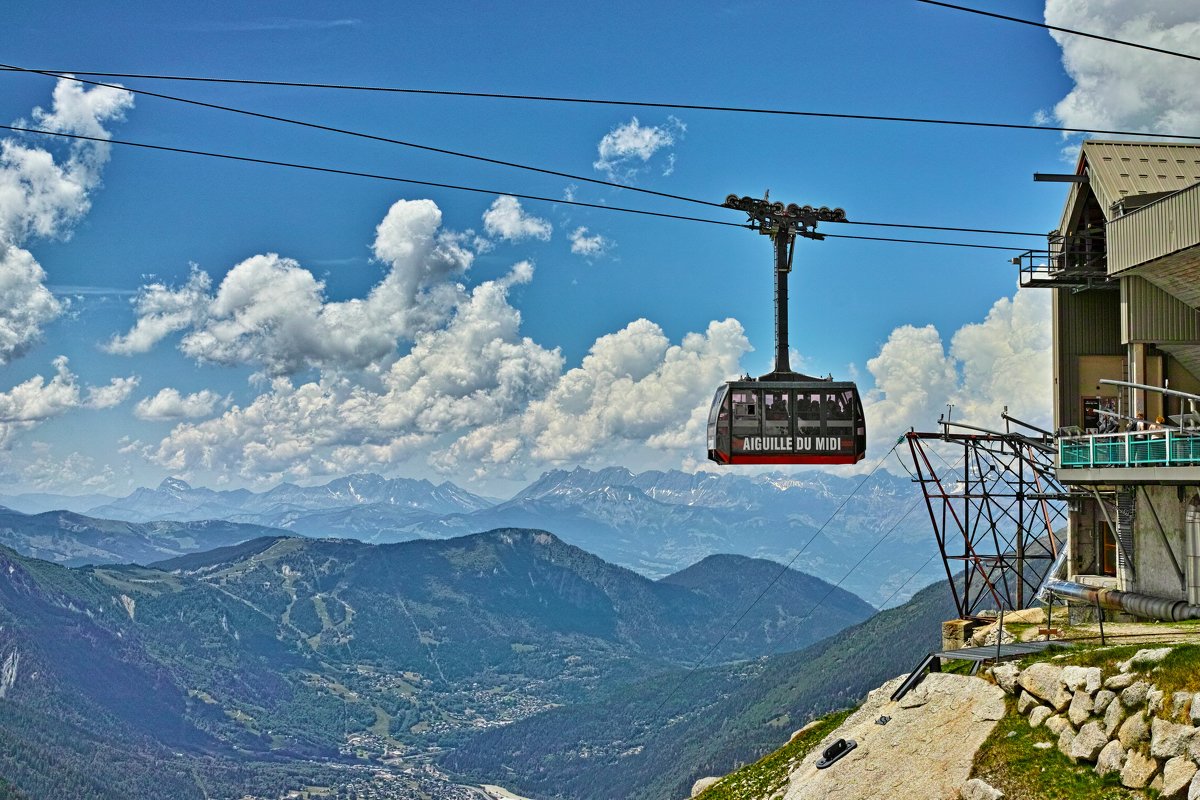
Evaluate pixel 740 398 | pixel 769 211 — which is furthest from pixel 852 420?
pixel 769 211

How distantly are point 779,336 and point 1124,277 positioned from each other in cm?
1754

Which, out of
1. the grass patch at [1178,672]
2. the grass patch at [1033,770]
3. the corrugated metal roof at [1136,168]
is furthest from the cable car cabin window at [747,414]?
the grass patch at [1178,672]

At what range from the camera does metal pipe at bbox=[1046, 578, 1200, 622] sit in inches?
1681

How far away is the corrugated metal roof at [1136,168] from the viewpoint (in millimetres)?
53938

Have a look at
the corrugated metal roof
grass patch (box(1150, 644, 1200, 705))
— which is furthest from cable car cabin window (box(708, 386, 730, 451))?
grass patch (box(1150, 644, 1200, 705))

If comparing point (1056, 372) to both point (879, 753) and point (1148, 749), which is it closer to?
point (879, 753)

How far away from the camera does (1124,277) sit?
5194 centimetres

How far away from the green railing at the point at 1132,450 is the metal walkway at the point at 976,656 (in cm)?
1182

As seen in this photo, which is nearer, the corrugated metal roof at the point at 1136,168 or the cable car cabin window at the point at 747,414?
the cable car cabin window at the point at 747,414

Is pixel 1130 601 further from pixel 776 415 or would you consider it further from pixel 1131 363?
pixel 776 415

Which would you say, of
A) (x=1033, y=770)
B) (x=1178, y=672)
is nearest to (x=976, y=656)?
(x=1033, y=770)

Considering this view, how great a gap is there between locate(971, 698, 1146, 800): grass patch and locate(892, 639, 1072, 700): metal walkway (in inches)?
180

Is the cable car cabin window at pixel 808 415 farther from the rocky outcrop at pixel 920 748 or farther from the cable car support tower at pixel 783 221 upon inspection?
the rocky outcrop at pixel 920 748

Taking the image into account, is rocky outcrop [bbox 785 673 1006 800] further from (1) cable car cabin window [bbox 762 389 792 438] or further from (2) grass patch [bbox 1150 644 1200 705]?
(1) cable car cabin window [bbox 762 389 792 438]
